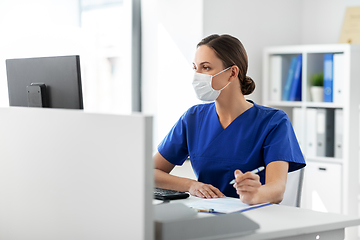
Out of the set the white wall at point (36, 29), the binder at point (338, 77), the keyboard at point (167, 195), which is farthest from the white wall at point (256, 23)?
the keyboard at point (167, 195)

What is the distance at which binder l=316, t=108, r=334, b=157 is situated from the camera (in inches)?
111

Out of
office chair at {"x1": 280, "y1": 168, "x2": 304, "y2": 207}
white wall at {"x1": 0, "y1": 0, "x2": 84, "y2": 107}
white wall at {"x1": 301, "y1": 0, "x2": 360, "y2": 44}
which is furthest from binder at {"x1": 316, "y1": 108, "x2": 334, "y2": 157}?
white wall at {"x1": 0, "y1": 0, "x2": 84, "y2": 107}

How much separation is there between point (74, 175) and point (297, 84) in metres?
2.28

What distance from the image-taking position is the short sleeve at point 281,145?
1.51m

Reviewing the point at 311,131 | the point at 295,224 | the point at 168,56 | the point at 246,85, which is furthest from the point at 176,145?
the point at 311,131

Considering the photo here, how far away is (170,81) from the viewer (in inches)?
116

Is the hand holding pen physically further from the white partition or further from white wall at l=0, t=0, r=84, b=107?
white wall at l=0, t=0, r=84, b=107

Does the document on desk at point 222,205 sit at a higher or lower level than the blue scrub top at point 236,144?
lower

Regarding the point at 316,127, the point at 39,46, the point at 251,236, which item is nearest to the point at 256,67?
the point at 316,127

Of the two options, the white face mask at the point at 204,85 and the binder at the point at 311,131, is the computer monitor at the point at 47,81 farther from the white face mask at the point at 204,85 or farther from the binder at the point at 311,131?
the binder at the point at 311,131

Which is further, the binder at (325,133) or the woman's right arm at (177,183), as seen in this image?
the binder at (325,133)

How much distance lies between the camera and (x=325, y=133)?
283 cm

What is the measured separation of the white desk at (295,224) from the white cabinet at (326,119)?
1663 mm

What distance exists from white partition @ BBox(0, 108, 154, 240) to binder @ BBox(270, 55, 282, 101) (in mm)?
2237
